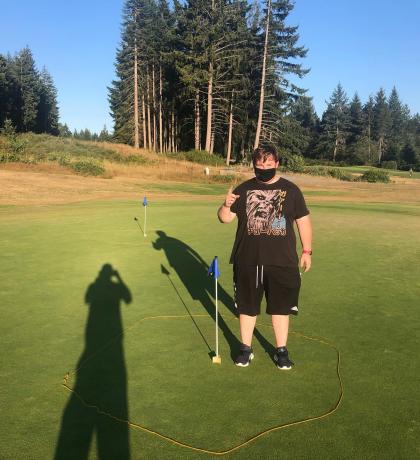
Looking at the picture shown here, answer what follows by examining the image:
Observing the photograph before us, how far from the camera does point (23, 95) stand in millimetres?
74688

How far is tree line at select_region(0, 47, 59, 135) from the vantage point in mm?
69438

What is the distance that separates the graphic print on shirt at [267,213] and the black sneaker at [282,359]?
1.08m

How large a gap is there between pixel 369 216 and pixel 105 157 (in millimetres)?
29585

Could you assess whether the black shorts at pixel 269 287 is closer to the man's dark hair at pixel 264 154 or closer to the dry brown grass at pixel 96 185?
the man's dark hair at pixel 264 154

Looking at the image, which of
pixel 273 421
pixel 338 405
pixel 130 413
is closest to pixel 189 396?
pixel 130 413

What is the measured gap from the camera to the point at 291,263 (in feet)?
12.8

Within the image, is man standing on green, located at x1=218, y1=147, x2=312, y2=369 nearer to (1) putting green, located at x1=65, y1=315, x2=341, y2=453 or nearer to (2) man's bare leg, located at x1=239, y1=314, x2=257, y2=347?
(2) man's bare leg, located at x1=239, y1=314, x2=257, y2=347

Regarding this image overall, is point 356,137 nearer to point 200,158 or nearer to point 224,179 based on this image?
point 200,158

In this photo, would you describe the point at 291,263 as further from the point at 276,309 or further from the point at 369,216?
the point at 369,216

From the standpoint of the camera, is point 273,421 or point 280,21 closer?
point 273,421

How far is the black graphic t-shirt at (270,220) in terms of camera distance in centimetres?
386

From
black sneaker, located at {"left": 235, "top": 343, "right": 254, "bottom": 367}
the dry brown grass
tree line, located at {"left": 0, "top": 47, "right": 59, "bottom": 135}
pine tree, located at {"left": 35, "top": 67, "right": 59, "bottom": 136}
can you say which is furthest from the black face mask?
pine tree, located at {"left": 35, "top": 67, "right": 59, "bottom": 136}

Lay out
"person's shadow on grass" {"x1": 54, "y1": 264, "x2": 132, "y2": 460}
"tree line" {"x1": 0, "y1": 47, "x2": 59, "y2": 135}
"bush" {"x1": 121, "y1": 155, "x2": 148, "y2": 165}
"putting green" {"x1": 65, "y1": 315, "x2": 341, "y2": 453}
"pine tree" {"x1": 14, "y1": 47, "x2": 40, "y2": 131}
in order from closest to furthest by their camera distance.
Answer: "person's shadow on grass" {"x1": 54, "y1": 264, "x2": 132, "y2": 460}, "putting green" {"x1": 65, "y1": 315, "x2": 341, "y2": 453}, "bush" {"x1": 121, "y1": 155, "x2": 148, "y2": 165}, "tree line" {"x1": 0, "y1": 47, "x2": 59, "y2": 135}, "pine tree" {"x1": 14, "y1": 47, "x2": 40, "y2": 131}

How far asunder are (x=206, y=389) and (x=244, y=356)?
0.64 m
